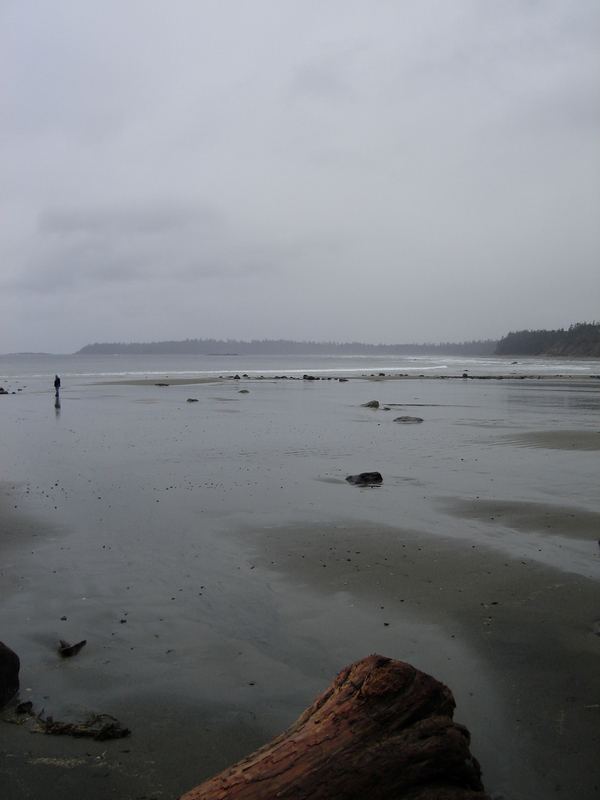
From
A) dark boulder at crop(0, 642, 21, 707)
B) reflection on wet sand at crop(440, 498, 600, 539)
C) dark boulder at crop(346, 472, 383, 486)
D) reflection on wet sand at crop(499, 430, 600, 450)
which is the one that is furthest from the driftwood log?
reflection on wet sand at crop(499, 430, 600, 450)

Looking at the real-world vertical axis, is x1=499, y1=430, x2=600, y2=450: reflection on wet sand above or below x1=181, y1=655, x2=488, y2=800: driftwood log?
below

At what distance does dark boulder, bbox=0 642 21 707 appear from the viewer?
18.3ft

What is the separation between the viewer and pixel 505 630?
23.0ft

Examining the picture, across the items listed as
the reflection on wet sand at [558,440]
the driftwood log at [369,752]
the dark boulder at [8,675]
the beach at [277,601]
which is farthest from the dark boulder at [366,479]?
the driftwood log at [369,752]

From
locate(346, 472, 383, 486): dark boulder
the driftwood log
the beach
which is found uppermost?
the driftwood log

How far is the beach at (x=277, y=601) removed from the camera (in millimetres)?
5008

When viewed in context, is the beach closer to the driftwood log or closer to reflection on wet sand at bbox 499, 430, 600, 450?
the driftwood log

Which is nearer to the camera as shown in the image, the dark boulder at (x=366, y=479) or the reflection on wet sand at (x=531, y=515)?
the reflection on wet sand at (x=531, y=515)

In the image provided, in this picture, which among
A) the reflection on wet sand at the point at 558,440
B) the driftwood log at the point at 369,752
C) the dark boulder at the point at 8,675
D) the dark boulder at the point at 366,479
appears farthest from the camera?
the reflection on wet sand at the point at 558,440

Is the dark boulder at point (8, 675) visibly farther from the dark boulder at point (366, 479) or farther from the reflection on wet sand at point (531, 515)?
the dark boulder at point (366, 479)

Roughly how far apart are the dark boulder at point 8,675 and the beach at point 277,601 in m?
0.18

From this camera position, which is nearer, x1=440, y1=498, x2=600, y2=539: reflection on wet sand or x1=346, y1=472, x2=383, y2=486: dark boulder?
x1=440, y1=498, x2=600, y2=539: reflection on wet sand

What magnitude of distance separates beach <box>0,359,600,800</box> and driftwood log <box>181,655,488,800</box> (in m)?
0.96

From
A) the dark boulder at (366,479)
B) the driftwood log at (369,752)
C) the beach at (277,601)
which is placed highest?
the driftwood log at (369,752)
